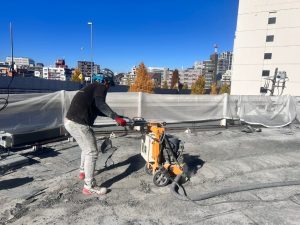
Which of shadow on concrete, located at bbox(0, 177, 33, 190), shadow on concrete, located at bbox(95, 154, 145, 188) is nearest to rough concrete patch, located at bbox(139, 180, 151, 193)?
shadow on concrete, located at bbox(95, 154, 145, 188)

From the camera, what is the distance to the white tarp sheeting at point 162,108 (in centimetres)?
651

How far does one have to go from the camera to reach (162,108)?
9469 mm

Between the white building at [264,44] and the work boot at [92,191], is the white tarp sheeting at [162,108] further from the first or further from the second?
the white building at [264,44]

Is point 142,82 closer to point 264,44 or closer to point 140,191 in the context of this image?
point 264,44

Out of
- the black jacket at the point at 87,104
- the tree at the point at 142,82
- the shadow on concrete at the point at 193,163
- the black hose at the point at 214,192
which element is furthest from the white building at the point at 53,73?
the black hose at the point at 214,192

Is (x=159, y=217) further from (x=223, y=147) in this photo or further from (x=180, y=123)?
(x=180, y=123)

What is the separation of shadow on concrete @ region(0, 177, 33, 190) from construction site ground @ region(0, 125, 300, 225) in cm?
2

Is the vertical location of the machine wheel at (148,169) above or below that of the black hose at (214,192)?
above

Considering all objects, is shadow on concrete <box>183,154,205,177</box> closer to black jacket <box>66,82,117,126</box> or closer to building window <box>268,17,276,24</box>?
black jacket <box>66,82,117,126</box>

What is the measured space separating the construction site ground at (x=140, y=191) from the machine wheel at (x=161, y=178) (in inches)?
3.3

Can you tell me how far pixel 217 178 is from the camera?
518cm

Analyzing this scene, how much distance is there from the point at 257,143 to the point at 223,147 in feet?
4.96

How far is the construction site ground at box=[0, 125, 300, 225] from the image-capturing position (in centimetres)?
354

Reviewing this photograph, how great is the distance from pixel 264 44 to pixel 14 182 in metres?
46.4
